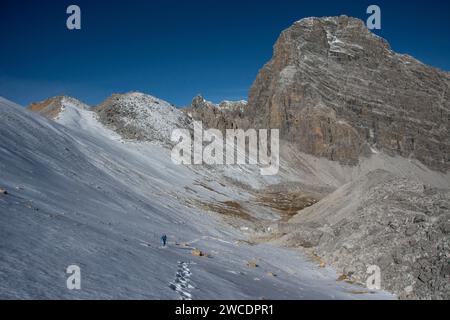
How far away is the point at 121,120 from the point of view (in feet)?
342

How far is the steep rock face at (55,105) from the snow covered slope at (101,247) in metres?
51.3

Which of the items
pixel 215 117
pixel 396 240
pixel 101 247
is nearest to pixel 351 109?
pixel 215 117

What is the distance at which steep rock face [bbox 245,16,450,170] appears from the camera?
17162cm

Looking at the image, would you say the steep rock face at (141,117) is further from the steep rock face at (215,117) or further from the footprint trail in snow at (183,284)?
the footprint trail in snow at (183,284)

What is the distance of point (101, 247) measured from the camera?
55.4ft

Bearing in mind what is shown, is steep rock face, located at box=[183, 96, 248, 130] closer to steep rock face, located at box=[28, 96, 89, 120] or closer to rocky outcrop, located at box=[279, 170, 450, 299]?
steep rock face, located at box=[28, 96, 89, 120]

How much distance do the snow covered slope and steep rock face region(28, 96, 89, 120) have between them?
5129cm

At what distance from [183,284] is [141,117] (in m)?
97.5

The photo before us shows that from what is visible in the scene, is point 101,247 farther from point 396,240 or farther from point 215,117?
point 215,117

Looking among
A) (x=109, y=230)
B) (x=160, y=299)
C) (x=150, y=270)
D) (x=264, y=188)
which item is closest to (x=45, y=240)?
(x=150, y=270)

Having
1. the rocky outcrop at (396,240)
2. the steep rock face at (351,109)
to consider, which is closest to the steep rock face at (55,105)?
the rocky outcrop at (396,240)

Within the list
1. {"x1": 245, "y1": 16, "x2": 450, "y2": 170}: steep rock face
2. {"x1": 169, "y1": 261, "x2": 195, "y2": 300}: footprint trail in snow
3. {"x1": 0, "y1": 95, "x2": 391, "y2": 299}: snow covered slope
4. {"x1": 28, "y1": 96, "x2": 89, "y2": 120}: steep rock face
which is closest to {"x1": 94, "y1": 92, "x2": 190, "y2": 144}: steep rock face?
{"x1": 28, "y1": 96, "x2": 89, "y2": 120}: steep rock face

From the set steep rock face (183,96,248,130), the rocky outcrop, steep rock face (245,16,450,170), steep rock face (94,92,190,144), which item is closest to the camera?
the rocky outcrop
